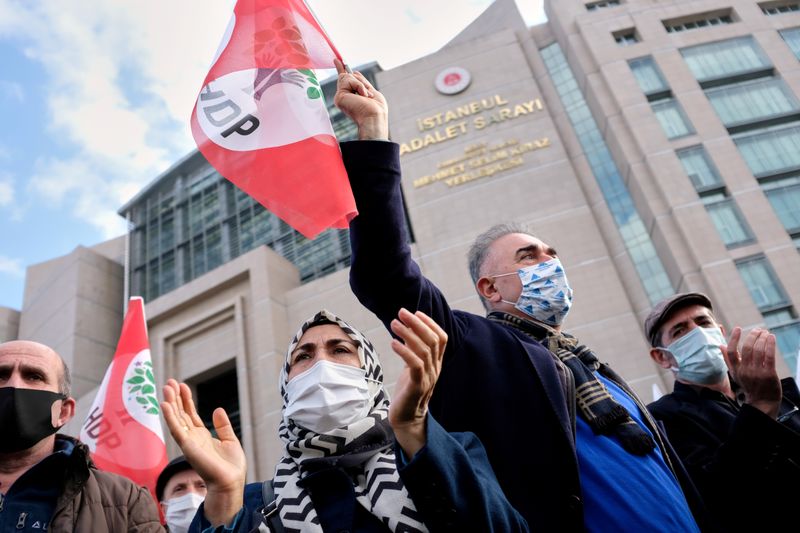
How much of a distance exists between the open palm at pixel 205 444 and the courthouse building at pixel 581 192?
1387 cm

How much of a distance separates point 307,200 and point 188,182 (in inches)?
1017

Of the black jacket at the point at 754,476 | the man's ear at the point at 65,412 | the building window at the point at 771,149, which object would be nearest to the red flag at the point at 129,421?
the man's ear at the point at 65,412

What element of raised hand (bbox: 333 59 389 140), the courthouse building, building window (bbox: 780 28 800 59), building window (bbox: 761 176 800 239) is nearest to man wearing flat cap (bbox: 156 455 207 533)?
raised hand (bbox: 333 59 389 140)

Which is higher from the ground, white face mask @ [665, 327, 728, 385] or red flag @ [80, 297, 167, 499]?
red flag @ [80, 297, 167, 499]

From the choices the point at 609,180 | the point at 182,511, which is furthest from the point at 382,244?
the point at 609,180

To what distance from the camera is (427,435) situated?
5.41 feet

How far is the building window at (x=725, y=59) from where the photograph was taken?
59.8 feet

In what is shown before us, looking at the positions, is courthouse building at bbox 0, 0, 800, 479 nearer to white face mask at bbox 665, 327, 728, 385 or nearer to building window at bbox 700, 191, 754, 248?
building window at bbox 700, 191, 754, 248

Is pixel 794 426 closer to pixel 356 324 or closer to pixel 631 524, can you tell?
pixel 631 524

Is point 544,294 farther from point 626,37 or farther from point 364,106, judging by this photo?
point 626,37

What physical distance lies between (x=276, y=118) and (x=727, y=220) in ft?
50.6

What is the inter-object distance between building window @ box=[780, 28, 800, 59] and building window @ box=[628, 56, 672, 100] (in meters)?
4.03

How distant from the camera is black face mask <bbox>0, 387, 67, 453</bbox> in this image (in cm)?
239

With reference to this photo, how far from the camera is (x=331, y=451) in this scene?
2213 mm
